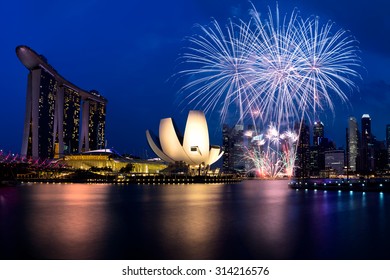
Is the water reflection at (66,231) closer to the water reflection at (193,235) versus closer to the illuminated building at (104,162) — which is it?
the water reflection at (193,235)

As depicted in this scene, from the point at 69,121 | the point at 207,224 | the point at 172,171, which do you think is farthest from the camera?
the point at 69,121

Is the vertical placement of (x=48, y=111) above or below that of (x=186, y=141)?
above

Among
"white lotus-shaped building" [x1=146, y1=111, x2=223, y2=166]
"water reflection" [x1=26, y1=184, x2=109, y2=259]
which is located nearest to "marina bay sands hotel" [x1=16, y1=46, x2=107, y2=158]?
"white lotus-shaped building" [x1=146, y1=111, x2=223, y2=166]

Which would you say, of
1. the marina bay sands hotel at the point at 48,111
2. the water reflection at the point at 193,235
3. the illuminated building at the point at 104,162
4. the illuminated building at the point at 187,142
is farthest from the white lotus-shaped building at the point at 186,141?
the water reflection at the point at 193,235

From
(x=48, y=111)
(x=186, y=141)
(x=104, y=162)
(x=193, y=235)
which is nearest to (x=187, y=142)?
(x=186, y=141)

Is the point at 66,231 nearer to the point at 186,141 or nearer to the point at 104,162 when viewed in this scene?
the point at 186,141
